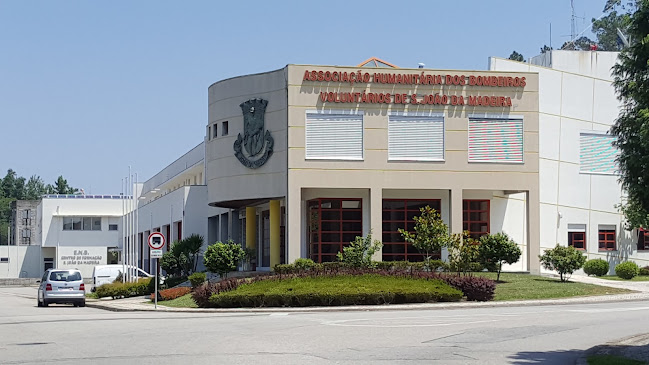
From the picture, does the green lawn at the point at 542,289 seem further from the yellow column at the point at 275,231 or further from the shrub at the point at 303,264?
the yellow column at the point at 275,231

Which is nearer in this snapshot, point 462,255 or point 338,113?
point 462,255

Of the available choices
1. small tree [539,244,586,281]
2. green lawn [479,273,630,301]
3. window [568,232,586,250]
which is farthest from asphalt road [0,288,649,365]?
window [568,232,586,250]

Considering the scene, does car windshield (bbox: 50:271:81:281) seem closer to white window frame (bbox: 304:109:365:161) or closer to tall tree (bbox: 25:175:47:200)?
white window frame (bbox: 304:109:365:161)

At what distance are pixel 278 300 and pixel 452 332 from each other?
1231 centimetres

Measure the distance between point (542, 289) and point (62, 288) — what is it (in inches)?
766

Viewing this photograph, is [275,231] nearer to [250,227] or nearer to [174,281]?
[250,227]

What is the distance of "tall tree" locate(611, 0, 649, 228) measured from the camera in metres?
14.7

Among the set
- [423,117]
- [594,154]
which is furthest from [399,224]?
[594,154]

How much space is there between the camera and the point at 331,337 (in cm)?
1861

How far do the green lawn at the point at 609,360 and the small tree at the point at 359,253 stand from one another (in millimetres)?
24937

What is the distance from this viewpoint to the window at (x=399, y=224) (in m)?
44.9

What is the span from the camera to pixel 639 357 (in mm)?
14797

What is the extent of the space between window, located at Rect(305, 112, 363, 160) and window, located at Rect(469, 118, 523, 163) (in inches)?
220

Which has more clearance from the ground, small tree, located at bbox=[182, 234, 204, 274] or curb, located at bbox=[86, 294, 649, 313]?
small tree, located at bbox=[182, 234, 204, 274]
